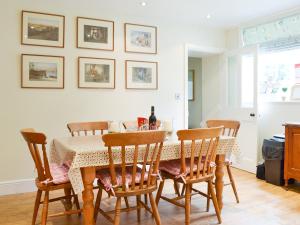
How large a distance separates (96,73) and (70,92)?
45cm

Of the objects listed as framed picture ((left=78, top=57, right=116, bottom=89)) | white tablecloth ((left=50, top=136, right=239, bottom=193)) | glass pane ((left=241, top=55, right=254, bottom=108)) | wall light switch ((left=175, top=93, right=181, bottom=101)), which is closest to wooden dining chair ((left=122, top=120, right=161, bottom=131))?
white tablecloth ((left=50, top=136, right=239, bottom=193))

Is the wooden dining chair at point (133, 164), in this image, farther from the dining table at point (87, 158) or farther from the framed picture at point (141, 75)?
the framed picture at point (141, 75)

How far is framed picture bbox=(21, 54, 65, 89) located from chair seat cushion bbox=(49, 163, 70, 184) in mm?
1336

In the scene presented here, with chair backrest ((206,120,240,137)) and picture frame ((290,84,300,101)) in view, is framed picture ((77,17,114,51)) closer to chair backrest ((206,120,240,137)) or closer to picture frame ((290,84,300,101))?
chair backrest ((206,120,240,137))

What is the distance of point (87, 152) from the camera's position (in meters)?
2.08

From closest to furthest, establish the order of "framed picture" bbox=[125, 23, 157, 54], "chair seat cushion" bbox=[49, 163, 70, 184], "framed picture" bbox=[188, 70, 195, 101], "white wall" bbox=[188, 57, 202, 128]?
"chair seat cushion" bbox=[49, 163, 70, 184], "framed picture" bbox=[125, 23, 157, 54], "white wall" bbox=[188, 57, 202, 128], "framed picture" bbox=[188, 70, 195, 101]

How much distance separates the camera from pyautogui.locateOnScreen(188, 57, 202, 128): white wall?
6375 mm

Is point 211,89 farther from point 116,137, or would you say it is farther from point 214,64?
point 116,137

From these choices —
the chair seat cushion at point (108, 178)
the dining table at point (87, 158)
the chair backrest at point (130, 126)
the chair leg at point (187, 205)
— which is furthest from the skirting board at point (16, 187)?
the chair leg at point (187, 205)

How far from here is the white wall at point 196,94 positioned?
20.9ft

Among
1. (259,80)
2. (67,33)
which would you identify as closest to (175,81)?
(259,80)

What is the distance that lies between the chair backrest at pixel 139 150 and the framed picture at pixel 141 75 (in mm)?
2028

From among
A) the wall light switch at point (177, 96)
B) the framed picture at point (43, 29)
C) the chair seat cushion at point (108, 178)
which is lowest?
the chair seat cushion at point (108, 178)

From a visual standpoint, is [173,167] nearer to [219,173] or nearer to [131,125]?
[219,173]
